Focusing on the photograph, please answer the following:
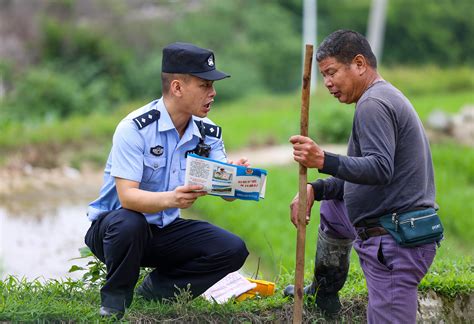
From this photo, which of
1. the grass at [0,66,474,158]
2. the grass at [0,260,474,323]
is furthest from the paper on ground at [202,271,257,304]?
the grass at [0,66,474,158]

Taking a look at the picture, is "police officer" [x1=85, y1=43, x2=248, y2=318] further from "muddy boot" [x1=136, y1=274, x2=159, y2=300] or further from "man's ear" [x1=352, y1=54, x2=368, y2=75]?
"man's ear" [x1=352, y1=54, x2=368, y2=75]

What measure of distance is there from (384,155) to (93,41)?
71.7 feet

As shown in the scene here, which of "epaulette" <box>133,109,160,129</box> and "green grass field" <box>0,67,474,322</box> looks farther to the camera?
"green grass field" <box>0,67,474,322</box>

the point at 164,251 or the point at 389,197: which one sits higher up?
the point at 389,197

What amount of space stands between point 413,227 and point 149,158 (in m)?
1.32

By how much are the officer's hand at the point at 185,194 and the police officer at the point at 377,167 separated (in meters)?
0.49

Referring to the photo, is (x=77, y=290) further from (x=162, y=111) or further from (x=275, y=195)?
(x=275, y=195)

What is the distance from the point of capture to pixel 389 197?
3930 mm

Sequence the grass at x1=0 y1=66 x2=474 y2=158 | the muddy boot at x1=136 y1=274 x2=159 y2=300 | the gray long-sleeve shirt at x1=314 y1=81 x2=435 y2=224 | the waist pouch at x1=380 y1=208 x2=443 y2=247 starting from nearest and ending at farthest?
the gray long-sleeve shirt at x1=314 y1=81 x2=435 y2=224 < the waist pouch at x1=380 y1=208 x2=443 y2=247 < the muddy boot at x1=136 y1=274 x2=159 y2=300 < the grass at x1=0 y1=66 x2=474 y2=158

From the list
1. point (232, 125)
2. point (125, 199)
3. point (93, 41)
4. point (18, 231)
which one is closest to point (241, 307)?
point (125, 199)

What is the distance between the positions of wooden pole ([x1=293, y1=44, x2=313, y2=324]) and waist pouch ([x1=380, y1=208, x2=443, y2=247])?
0.41 meters

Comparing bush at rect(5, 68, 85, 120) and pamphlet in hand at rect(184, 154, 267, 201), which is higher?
pamphlet in hand at rect(184, 154, 267, 201)

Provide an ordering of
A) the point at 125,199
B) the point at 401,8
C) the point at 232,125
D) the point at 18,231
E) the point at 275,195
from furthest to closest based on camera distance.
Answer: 1. the point at 401,8
2. the point at 232,125
3. the point at 275,195
4. the point at 18,231
5. the point at 125,199

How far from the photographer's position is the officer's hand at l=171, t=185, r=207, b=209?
3967mm
